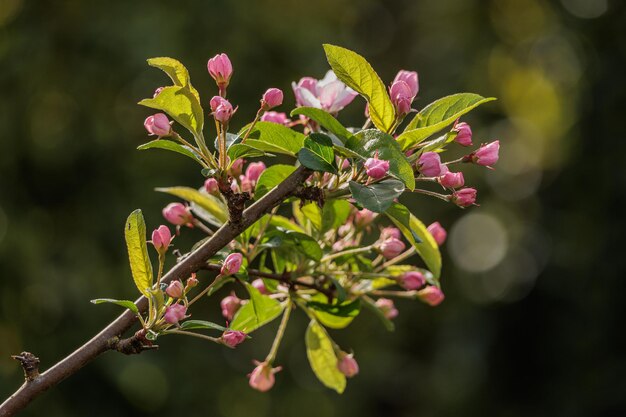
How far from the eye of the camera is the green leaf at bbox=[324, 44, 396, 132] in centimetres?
93

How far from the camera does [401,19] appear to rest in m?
5.70

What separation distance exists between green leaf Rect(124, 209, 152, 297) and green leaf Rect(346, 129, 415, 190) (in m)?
0.22

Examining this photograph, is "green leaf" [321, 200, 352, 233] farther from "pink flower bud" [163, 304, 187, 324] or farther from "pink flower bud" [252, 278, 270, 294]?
"pink flower bud" [163, 304, 187, 324]

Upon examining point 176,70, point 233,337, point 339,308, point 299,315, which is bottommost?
point 299,315

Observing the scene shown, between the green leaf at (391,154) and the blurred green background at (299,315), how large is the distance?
338 centimetres

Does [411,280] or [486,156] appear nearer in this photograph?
[486,156]

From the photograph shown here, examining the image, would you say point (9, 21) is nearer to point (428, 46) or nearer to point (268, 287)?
point (428, 46)

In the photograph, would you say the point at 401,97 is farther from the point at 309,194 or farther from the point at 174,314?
the point at 174,314

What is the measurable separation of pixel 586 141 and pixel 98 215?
2487mm

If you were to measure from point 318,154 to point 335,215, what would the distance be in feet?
0.69

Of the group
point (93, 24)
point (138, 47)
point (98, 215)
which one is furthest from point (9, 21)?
point (98, 215)

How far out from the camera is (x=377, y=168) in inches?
33.7

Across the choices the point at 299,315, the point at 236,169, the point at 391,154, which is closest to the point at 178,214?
the point at 236,169

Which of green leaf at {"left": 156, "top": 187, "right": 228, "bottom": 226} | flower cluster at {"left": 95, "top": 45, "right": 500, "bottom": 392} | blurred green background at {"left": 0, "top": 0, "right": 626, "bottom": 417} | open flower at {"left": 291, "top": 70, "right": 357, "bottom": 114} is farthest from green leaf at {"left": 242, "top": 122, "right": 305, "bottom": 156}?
blurred green background at {"left": 0, "top": 0, "right": 626, "bottom": 417}
